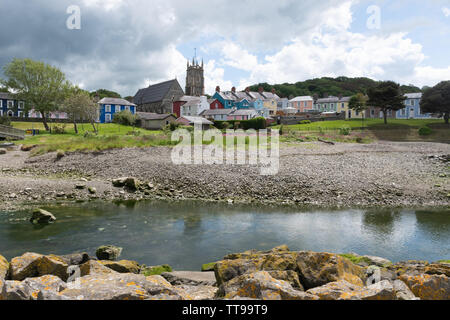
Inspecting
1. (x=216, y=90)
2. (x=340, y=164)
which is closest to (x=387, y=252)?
(x=340, y=164)

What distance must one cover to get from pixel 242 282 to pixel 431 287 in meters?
3.95

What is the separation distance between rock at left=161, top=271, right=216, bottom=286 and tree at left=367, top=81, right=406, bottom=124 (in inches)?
2642

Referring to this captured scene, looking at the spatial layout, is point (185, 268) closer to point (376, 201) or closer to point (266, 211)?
point (266, 211)

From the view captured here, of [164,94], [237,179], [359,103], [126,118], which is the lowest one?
[237,179]

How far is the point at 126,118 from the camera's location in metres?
68.8

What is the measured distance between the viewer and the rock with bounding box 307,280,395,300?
5.11 meters

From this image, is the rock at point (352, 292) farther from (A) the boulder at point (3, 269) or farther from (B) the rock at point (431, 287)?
(A) the boulder at point (3, 269)

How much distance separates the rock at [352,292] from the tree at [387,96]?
68.5 m

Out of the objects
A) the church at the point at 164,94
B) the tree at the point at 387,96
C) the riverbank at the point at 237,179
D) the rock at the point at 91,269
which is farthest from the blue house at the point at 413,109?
the rock at the point at 91,269

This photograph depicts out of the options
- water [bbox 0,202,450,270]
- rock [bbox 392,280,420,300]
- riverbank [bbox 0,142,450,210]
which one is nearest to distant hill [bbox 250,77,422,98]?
riverbank [bbox 0,142,450,210]

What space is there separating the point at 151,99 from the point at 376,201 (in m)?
95.0

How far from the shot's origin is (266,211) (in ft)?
62.7

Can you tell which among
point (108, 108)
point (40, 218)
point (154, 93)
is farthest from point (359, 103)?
point (40, 218)

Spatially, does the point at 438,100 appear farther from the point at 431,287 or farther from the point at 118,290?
the point at 118,290
